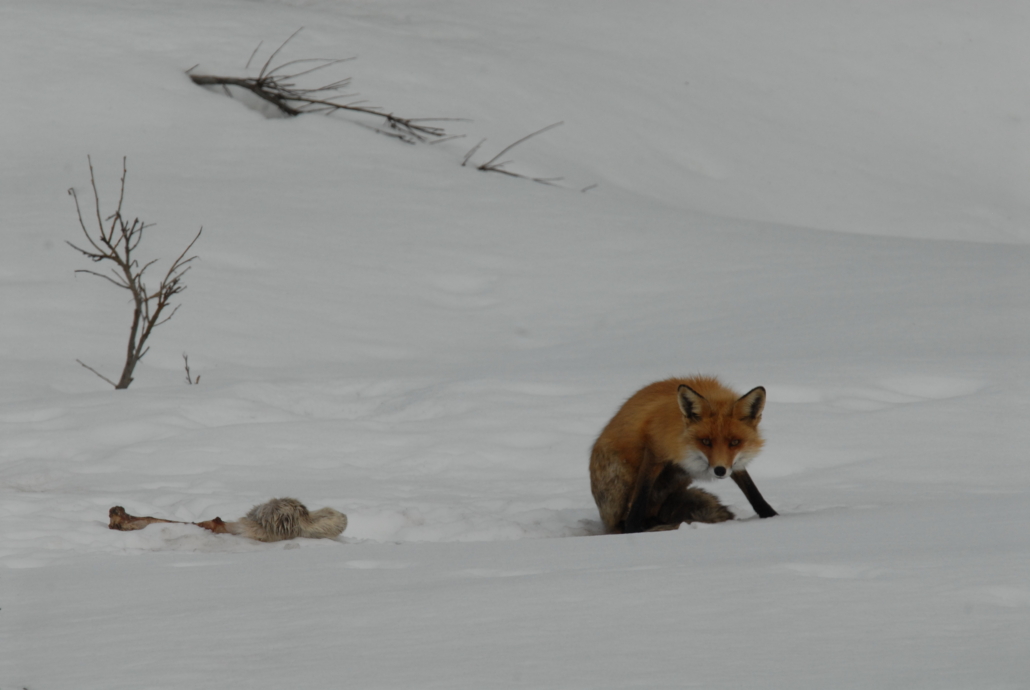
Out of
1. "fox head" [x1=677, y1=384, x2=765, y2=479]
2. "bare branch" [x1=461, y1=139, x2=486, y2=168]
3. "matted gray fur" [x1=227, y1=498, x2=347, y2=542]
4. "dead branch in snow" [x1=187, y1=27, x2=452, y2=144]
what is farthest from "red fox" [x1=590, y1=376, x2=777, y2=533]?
"dead branch in snow" [x1=187, y1=27, x2=452, y2=144]

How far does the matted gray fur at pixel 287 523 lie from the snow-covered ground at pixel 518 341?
84 millimetres

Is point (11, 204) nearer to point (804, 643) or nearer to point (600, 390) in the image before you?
point (600, 390)

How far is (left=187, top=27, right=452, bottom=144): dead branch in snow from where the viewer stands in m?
12.7

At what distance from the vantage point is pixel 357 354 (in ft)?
24.2

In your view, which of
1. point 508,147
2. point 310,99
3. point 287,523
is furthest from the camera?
point 310,99

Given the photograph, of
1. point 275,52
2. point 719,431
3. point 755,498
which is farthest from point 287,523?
point 275,52

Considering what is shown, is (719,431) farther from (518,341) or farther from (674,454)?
(518,341)

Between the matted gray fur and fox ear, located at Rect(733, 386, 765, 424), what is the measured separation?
1.48 m

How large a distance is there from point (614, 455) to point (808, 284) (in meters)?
5.12

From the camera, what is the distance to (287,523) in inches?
144

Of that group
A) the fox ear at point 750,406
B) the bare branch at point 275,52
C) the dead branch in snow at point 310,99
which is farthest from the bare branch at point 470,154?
the fox ear at point 750,406

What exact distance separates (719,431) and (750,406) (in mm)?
175

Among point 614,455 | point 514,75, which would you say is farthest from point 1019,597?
point 514,75

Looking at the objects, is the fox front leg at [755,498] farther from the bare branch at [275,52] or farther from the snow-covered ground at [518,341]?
the bare branch at [275,52]
